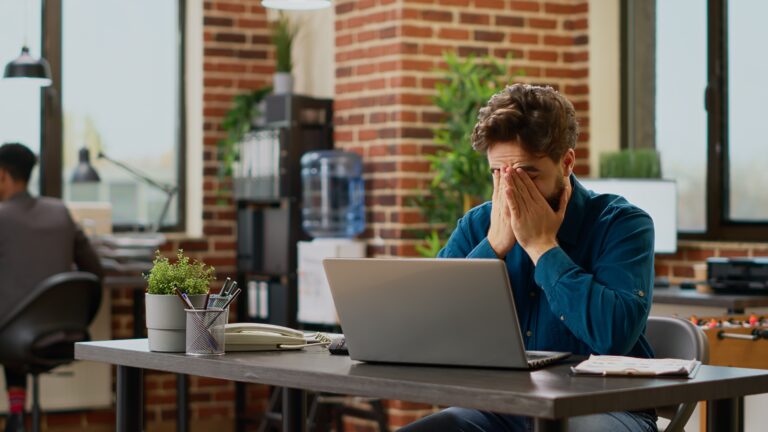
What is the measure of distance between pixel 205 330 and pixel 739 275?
2.77m

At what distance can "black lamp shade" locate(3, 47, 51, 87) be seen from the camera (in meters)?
5.46

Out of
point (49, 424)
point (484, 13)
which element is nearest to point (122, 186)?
point (49, 424)

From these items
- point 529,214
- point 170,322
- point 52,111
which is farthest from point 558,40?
point 170,322

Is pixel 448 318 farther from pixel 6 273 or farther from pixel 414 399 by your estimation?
pixel 6 273

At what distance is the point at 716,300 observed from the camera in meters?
4.47

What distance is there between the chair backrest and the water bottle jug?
44.6 inches

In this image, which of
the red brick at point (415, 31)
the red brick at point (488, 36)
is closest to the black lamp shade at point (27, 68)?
the red brick at point (415, 31)

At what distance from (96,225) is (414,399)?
4.07 metres

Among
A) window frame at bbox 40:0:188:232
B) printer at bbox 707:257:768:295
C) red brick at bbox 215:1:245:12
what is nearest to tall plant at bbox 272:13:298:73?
red brick at bbox 215:1:245:12

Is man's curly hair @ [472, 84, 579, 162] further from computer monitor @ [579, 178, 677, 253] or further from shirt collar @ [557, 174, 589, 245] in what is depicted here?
computer monitor @ [579, 178, 677, 253]

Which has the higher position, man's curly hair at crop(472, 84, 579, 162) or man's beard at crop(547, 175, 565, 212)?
man's curly hair at crop(472, 84, 579, 162)

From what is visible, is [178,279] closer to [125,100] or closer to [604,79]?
[604,79]

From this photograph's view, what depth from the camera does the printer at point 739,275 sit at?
4.58 meters

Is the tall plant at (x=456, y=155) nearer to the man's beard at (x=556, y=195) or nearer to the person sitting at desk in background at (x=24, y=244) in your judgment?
the person sitting at desk in background at (x=24, y=244)
